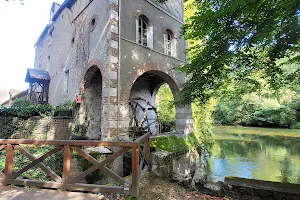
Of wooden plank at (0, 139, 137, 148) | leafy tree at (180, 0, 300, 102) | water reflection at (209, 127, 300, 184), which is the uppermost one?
leafy tree at (180, 0, 300, 102)

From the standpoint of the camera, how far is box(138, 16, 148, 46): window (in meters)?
7.62

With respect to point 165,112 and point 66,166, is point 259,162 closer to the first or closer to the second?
point 165,112

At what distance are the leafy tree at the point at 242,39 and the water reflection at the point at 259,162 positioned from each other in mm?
5466

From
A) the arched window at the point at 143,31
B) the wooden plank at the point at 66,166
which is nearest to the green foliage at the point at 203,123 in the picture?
the arched window at the point at 143,31

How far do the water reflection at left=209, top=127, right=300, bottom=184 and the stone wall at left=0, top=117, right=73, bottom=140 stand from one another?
7.04 metres

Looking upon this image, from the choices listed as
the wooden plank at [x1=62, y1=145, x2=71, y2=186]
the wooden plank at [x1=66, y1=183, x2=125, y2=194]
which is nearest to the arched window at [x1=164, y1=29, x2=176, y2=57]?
the wooden plank at [x1=62, y1=145, x2=71, y2=186]

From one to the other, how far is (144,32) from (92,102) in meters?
3.95

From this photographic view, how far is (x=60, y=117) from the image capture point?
829cm

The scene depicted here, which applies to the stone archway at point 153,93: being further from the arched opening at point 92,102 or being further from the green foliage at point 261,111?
the green foliage at point 261,111

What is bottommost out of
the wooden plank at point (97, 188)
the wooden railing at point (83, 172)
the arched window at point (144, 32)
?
the wooden plank at point (97, 188)

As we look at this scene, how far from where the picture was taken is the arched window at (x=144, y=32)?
7.65 metres

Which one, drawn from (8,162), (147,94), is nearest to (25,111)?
(8,162)

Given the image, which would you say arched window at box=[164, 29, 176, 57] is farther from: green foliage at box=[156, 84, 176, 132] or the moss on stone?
the moss on stone

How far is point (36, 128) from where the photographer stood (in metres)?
8.17
